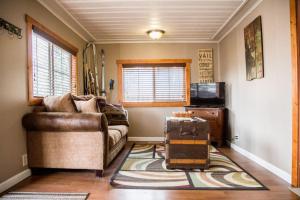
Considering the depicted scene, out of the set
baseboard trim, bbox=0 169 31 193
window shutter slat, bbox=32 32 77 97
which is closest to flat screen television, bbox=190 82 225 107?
window shutter slat, bbox=32 32 77 97

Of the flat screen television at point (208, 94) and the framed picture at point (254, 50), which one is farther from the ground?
the framed picture at point (254, 50)

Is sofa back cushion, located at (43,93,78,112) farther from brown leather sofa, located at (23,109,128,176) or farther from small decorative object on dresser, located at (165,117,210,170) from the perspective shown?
small decorative object on dresser, located at (165,117,210,170)

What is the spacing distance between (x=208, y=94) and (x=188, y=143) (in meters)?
2.21

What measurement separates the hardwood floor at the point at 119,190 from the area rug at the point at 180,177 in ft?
0.31

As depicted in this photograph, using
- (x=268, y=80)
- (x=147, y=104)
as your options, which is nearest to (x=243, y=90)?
(x=268, y=80)

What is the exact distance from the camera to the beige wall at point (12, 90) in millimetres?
2309

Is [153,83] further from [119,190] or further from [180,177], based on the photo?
[119,190]

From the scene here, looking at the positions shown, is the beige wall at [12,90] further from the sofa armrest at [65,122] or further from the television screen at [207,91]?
the television screen at [207,91]

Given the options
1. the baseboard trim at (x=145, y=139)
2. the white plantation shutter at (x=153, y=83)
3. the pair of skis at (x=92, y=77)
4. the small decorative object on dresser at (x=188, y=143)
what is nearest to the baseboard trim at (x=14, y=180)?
the small decorative object on dresser at (x=188, y=143)

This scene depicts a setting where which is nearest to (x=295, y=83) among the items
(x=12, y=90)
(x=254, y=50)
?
(x=254, y=50)

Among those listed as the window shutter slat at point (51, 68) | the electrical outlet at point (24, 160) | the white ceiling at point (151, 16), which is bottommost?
the electrical outlet at point (24, 160)

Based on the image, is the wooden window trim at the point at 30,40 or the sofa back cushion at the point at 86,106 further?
the sofa back cushion at the point at 86,106

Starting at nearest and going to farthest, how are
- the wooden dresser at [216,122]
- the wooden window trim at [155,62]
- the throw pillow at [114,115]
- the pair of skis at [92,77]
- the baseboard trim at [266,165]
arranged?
the baseboard trim at [266,165]
the throw pillow at [114,115]
the wooden dresser at [216,122]
the pair of skis at [92,77]
the wooden window trim at [155,62]

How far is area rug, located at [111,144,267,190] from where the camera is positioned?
2353 millimetres
